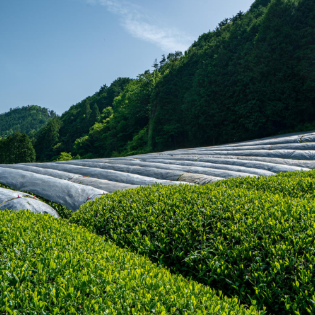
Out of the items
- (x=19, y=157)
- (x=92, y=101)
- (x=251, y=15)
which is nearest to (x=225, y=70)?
(x=251, y=15)

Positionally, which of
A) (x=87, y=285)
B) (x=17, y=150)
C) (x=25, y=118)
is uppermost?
(x=25, y=118)

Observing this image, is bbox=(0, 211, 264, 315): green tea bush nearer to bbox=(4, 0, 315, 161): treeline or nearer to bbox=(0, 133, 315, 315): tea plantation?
bbox=(0, 133, 315, 315): tea plantation

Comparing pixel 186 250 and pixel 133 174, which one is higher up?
pixel 133 174

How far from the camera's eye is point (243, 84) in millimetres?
21141

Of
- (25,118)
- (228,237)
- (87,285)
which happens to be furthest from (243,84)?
(25,118)

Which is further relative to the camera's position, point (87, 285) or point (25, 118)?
point (25, 118)

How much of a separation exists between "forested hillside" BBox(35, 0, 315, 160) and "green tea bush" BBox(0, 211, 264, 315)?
18432mm

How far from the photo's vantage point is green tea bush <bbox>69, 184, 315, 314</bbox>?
2600mm

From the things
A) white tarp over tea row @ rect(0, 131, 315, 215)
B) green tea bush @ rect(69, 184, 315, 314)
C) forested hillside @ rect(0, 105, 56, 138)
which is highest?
forested hillside @ rect(0, 105, 56, 138)

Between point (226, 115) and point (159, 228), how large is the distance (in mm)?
19571

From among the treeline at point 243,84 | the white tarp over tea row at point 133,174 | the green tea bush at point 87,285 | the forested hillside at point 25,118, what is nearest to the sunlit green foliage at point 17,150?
the treeline at point 243,84

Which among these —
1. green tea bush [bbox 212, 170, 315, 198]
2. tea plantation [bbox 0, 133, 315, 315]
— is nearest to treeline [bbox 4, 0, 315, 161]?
green tea bush [bbox 212, 170, 315, 198]

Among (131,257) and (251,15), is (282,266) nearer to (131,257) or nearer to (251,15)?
(131,257)

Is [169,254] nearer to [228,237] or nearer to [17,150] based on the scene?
[228,237]
